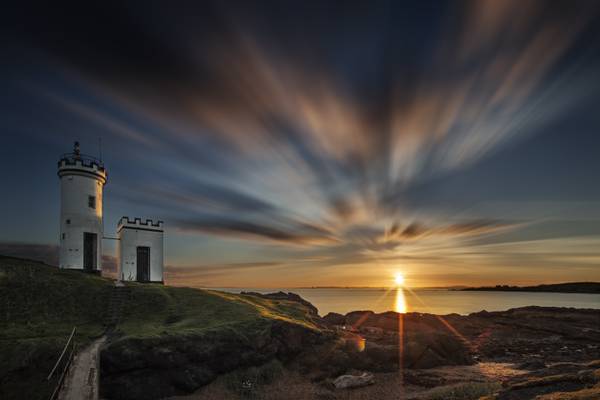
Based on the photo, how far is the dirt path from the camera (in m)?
15.5

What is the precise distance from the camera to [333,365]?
24.7 meters

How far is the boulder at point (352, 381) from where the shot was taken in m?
22.1

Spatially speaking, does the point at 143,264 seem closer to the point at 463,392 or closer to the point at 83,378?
the point at 83,378

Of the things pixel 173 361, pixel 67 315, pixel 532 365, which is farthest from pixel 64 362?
pixel 532 365

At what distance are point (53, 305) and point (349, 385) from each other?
21.4m

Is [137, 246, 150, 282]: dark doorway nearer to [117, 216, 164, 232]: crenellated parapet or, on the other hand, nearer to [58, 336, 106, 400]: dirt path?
[117, 216, 164, 232]: crenellated parapet

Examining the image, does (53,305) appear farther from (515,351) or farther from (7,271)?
(515,351)

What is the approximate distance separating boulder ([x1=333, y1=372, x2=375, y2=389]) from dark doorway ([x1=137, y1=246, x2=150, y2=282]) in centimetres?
2868

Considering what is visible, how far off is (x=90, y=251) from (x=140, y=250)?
5.52 m

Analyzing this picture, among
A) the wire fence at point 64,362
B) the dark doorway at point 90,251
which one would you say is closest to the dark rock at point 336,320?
the dark doorway at point 90,251

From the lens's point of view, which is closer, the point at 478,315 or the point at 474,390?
the point at 474,390

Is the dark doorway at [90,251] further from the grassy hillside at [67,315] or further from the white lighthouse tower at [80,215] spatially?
the grassy hillside at [67,315]

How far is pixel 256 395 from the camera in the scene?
67.3ft

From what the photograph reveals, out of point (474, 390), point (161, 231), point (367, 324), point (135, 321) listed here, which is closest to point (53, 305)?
point (135, 321)
